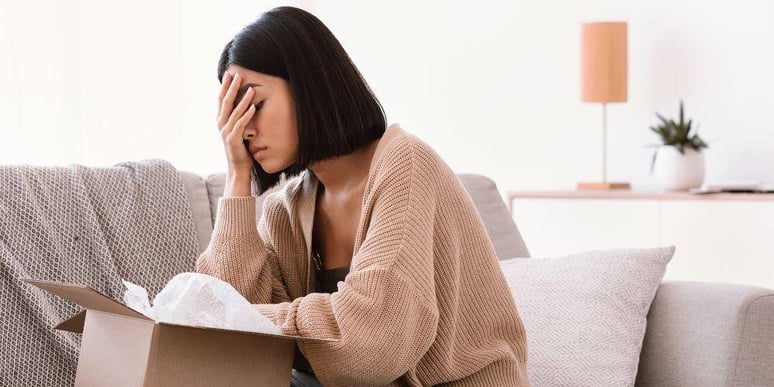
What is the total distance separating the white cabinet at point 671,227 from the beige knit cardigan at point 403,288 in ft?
5.58

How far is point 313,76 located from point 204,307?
0.44 m

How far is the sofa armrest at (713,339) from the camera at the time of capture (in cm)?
166

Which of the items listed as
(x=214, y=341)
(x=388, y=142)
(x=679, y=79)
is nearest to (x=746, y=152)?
(x=679, y=79)

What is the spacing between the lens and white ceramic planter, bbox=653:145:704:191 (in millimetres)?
3273

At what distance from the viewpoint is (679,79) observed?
11.6 ft

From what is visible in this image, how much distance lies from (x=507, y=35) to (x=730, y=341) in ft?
8.10

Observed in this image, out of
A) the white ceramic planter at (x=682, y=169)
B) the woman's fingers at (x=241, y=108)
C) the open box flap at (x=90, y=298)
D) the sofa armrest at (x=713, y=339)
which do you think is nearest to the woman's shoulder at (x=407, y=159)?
the woman's fingers at (x=241, y=108)

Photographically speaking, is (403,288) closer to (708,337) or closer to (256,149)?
(256,149)

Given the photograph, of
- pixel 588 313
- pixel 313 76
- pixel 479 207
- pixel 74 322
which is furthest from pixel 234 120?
pixel 479 207

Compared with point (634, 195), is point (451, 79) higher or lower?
higher

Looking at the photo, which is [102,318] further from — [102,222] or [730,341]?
[730,341]

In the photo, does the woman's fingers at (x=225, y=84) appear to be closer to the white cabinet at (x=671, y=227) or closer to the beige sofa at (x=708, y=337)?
the beige sofa at (x=708, y=337)

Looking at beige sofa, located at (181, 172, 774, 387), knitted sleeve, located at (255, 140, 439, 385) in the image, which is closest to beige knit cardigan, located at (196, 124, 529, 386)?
knitted sleeve, located at (255, 140, 439, 385)

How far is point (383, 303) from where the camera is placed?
4.29 feet
